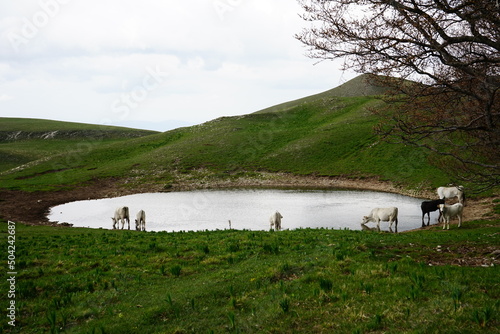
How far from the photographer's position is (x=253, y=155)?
7788 centimetres

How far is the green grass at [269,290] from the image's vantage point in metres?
7.43

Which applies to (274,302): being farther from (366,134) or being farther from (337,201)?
(366,134)

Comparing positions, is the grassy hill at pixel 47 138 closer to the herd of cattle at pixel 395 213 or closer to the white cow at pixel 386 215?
the herd of cattle at pixel 395 213

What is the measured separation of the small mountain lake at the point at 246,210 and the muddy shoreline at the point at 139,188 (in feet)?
9.26

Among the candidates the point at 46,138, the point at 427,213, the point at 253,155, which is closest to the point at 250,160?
the point at 253,155

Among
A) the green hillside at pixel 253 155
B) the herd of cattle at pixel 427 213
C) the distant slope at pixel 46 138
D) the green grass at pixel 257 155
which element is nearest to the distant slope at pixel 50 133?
the distant slope at pixel 46 138

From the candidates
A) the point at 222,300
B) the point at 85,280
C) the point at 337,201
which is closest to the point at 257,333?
the point at 222,300

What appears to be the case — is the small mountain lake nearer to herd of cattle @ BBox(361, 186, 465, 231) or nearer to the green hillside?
herd of cattle @ BBox(361, 186, 465, 231)

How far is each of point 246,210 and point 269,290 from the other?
1114 inches

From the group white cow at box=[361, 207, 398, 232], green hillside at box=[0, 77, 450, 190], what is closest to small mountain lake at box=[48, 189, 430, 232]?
white cow at box=[361, 207, 398, 232]

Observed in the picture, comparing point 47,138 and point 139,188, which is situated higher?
point 47,138

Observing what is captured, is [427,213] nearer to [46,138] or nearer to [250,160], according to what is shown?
[250,160]

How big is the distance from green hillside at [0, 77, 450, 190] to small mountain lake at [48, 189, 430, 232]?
12.2 m

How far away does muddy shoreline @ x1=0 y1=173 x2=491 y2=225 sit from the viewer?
140 feet
